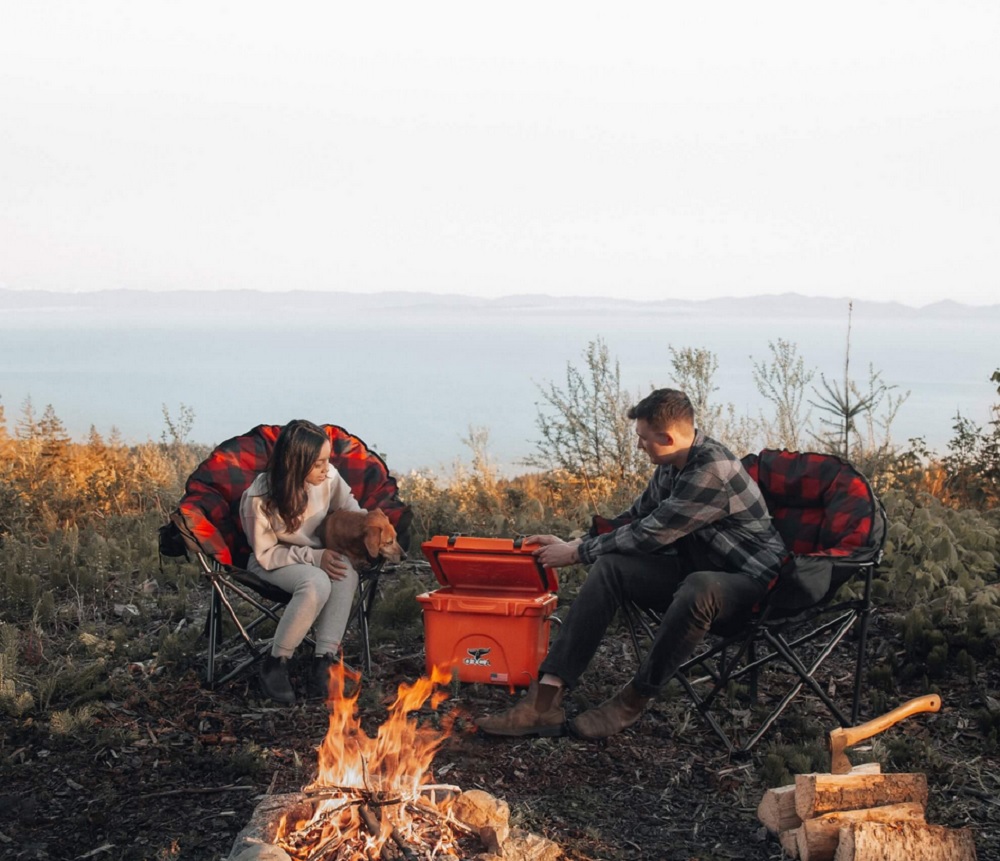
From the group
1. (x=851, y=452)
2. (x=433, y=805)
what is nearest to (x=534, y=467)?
(x=851, y=452)

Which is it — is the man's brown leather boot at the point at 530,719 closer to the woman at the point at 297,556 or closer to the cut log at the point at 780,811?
the woman at the point at 297,556

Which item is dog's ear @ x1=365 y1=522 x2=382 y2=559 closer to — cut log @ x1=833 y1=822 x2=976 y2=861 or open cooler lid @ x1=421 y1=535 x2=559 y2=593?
open cooler lid @ x1=421 y1=535 x2=559 y2=593

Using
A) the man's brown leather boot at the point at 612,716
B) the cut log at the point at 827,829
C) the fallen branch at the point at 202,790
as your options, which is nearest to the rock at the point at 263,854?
the fallen branch at the point at 202,790

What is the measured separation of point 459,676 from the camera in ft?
13.4

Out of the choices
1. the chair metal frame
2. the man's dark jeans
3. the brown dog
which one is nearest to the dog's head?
the brown dog

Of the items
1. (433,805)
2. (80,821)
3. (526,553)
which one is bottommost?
(80,821)

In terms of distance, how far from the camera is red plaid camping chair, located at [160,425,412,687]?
404 cm

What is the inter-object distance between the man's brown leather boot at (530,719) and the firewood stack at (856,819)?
2.71 ft

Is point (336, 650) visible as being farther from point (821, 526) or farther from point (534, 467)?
point (534, 467)

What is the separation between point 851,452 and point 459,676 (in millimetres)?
3356

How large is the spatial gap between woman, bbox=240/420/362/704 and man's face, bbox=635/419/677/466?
109cm

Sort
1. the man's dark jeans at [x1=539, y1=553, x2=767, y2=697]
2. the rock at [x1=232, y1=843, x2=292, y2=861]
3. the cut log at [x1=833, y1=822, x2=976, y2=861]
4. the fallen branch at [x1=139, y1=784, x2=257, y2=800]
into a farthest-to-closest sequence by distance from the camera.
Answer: the man's dark jeans at [x1=539, y1=553, x2=767, y2=697], the fallen branch at [x1=139, y1=784, x2=257, y2=800], the cut log at [x1=833, y1=822, x2=976, y2=861], the rock at [x1=232, y1=843, x2=292, y2=861]

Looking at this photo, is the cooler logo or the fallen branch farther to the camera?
the cooler logo

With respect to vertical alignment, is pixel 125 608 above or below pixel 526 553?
below
